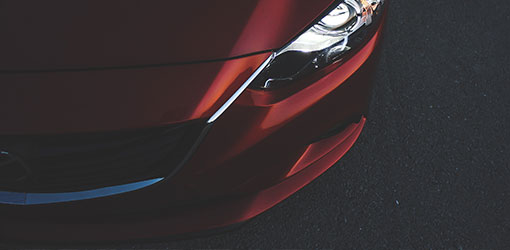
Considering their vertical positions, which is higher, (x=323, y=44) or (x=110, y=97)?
(x=110, y=97)

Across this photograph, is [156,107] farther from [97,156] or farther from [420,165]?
[420,165]

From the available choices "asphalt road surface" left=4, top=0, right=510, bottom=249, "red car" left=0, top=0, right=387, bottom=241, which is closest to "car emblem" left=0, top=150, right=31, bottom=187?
"red car" left=0, top=0, right=387, bottom=241

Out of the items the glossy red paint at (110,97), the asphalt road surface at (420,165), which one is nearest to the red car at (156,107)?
the glossy red paint at (110,97)

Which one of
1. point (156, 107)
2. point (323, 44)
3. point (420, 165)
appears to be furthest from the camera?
point (420, 165)

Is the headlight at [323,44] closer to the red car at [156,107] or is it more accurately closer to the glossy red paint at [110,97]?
the red car at [156,107]

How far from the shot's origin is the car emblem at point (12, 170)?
47.6 inches

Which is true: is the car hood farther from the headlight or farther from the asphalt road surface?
the asphalt road surface

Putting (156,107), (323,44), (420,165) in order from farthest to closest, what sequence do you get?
(420,165) → (323,44) → (156,107)

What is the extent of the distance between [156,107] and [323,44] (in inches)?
22.6

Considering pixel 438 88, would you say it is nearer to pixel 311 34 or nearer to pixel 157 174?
pixel 311 34

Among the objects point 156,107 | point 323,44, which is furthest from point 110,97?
point 323,44

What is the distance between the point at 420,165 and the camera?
2.12m

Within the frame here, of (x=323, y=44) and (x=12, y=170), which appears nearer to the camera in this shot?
(x=12, y=170)

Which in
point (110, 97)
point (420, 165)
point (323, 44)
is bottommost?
point (420, 165)
